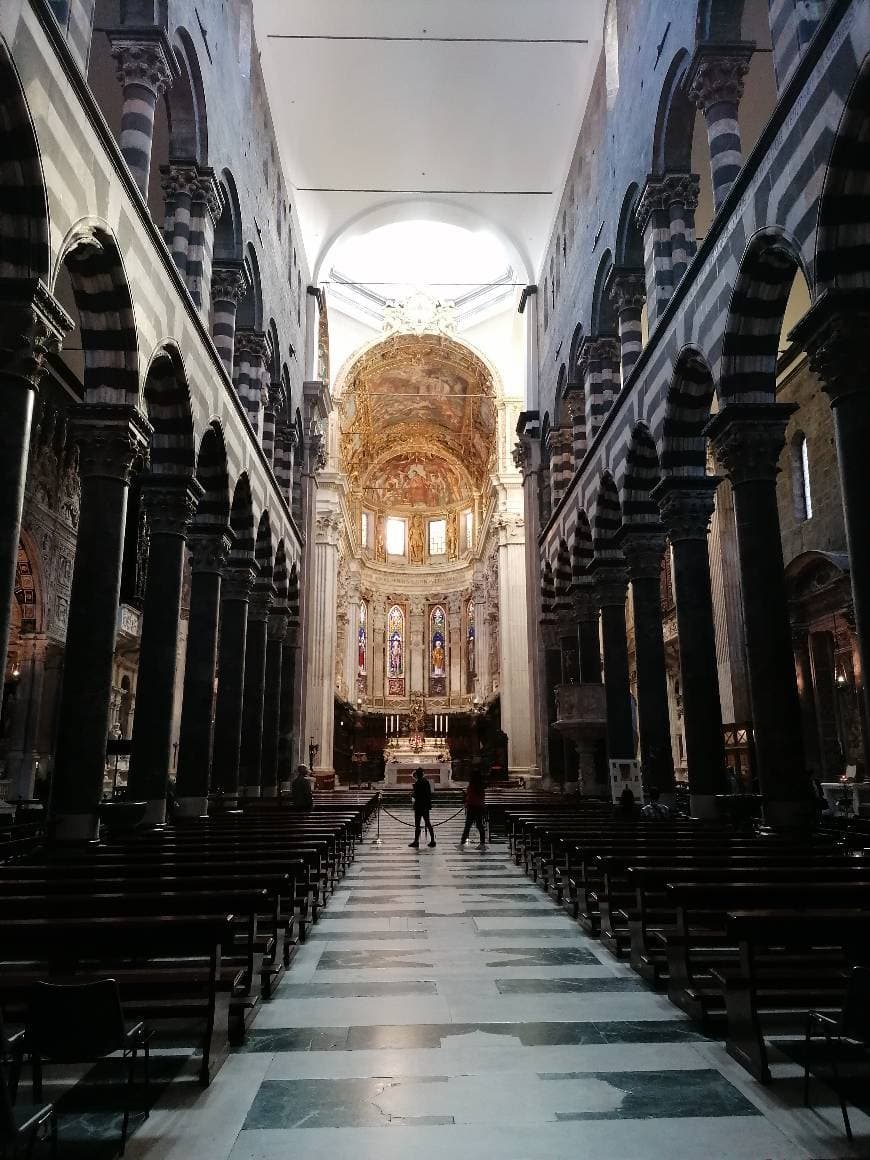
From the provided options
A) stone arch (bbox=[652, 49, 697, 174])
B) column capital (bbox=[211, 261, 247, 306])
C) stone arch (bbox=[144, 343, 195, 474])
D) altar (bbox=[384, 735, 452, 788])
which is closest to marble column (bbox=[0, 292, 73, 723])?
stone arch (bbox=[144, 343, 195, 474])

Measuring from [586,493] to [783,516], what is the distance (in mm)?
6137

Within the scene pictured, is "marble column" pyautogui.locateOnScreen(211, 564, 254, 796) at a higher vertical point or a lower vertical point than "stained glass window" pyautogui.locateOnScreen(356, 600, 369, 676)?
lower

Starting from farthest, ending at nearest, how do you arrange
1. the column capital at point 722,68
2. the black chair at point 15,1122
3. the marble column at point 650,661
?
the marble column at point 650,661, the column capital at point 722,68, the black chair at point 15,1122

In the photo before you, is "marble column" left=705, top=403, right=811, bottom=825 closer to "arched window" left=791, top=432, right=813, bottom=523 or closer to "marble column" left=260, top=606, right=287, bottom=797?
"arched window" left=791, top=432, right=813, bottom=523

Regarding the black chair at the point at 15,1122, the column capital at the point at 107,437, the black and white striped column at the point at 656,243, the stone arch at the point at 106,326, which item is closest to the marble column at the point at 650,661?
the black and white striped column at the point at 656,243

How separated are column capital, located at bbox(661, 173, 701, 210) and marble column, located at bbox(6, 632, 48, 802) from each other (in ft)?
52.1

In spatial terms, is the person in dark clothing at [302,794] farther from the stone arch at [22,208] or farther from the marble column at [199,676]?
the stone arch at [22,208]

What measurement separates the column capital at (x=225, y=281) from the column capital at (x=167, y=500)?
5.67 m

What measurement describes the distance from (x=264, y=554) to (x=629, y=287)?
9958 millimetres

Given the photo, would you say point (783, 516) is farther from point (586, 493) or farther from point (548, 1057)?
point (548, 1057)

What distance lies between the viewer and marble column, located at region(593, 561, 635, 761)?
17734mm

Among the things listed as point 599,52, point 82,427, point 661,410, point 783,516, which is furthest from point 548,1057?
point 599,52

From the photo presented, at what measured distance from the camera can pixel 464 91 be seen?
77.0ft

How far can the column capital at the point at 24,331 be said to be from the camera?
24.7 feet
